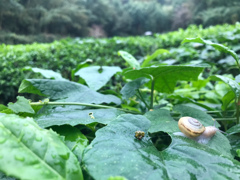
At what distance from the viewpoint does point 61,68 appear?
7.50 feet

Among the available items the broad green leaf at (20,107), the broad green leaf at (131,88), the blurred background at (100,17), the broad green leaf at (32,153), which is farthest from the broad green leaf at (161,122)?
the blurred background at (100,17)

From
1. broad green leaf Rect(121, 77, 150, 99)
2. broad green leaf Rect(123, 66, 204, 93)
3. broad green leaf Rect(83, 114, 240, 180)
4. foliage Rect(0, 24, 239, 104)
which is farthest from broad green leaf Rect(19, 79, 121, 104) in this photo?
foliage Rect(0, 24, 239, 104)

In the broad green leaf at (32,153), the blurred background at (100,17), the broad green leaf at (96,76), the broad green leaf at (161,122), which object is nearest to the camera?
the broad green leaf at (32,153)

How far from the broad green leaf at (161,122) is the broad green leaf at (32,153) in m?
0.30

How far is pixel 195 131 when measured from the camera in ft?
1.90

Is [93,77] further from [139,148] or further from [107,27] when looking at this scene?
[107,27]

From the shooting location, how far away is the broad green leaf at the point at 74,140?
51 centimetres

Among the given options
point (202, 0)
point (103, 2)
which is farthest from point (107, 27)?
point (202, 0)

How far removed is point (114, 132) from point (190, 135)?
0.26 m

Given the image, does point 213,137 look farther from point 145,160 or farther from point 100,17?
point 100,17

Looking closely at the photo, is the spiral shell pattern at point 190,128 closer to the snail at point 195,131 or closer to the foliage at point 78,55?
the snail at point 195,131

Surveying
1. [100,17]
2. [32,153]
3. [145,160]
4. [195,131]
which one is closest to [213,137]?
[195,131]

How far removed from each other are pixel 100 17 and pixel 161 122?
10.8 metres

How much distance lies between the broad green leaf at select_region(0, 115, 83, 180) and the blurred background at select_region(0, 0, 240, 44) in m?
3.67
